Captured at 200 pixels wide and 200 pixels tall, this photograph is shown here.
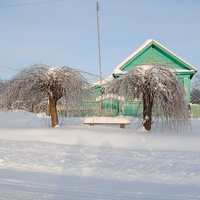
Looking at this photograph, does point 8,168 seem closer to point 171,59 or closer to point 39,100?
point 39,100

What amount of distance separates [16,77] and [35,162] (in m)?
6.57

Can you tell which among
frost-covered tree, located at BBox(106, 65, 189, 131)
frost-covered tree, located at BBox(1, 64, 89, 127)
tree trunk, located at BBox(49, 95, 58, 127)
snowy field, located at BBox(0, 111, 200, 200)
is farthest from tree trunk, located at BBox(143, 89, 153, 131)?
tree trunk, located at BBox(49, 95, 58, 127)

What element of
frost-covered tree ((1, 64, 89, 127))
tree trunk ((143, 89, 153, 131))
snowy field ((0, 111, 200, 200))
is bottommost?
snowy field ((0, 111, 200, 200))

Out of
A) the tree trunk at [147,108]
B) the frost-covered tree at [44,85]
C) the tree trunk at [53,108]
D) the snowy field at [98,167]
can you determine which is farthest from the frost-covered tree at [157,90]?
the tree trunk at [53,108]

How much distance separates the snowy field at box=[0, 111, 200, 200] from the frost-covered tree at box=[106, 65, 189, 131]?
1.58m

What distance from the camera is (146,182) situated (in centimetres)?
566

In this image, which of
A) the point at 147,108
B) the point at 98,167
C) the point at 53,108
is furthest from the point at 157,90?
the point at 98,167

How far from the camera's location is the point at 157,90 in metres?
12.2

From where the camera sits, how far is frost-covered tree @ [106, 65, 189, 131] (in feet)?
40.4

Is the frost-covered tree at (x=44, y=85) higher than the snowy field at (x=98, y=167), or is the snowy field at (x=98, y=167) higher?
the frost-covered tree at (x=44, y=85)

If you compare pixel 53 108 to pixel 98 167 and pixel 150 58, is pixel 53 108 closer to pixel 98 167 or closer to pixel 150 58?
pixel 98 167

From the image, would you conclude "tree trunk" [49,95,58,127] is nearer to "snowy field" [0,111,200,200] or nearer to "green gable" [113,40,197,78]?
"snowy field" [0,111,200,200]

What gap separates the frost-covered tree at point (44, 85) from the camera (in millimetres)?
12766

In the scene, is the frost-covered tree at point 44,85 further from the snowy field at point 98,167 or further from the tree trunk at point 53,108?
the snowy field at point 98,167
